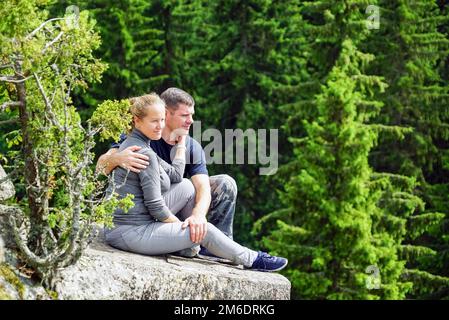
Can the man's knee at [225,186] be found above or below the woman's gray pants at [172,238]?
above

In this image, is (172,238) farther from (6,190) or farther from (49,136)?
(49,136)

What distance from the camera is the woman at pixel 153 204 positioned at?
22.5ft

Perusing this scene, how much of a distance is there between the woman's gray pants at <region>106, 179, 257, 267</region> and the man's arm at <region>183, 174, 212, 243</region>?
0.05 meters

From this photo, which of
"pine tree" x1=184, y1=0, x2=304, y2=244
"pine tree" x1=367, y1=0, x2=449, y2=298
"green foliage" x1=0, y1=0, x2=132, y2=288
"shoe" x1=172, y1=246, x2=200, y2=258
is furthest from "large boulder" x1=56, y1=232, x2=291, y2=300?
"pine tree" x1=184, y1=0, x2=304, y2=244

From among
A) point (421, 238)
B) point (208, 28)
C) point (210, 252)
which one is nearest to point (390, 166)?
point (421, 238)

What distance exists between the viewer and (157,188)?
6.85 m

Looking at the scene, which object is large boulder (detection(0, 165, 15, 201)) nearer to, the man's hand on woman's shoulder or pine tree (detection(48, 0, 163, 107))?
the man's hand on woman's shoulder

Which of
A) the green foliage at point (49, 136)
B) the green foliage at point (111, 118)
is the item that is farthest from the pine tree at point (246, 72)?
the green foliage at point (49, 136)

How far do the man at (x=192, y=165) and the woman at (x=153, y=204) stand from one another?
0.08 metres

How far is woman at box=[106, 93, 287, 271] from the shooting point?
6.87 m

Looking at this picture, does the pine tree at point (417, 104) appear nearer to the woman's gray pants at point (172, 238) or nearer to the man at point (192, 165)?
the man at point (192, 165)

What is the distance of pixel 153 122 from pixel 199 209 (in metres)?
0.72
